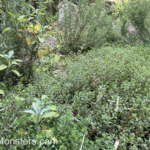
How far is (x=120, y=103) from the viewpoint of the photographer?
1.46 m

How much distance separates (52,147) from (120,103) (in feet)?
2.80

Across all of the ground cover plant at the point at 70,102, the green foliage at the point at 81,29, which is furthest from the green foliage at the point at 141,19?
the ground cover plant at the point at 70,102

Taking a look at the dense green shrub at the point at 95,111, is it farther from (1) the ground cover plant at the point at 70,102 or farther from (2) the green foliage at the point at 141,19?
(2) the green foliage at the point at 141,19

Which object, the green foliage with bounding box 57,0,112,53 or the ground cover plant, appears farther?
the green foliage with bounding box 57,0,112,53

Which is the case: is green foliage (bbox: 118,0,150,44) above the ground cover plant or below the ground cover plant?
above

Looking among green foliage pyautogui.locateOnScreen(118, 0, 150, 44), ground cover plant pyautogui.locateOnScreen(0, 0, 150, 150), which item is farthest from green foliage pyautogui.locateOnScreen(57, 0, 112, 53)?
green foliage pyautogui.locateOnScreen(118, 0, 150, 44)

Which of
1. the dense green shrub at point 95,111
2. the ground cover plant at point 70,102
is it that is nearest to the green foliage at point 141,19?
the ground cover plant at point 70,102

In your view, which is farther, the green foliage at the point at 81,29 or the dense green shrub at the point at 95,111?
the green foliage at the point at 81,29

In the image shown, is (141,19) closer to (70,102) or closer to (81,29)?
(81,29)

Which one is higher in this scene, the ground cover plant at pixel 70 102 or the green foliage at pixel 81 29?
the green foliage at pixel 81 29

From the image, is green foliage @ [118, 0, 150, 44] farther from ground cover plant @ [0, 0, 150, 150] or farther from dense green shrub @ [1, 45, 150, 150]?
dense green shrub @ [1, 45, 150, 150]

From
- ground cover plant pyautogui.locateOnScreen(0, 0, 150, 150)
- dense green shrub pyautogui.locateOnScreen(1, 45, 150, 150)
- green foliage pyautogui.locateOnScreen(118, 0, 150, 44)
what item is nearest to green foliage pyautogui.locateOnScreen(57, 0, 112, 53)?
ground cover plant pyautogui.locateOnScreen(0, 0, 150, 150)

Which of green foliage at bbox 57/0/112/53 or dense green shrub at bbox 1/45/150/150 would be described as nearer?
dense green shrub at bbox 1/45/150/150

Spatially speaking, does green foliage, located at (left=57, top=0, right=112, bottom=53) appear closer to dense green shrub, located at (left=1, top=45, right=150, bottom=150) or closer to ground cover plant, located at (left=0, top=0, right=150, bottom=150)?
ground cover plant, located at (left=0, top=0, right=150, bottom=150)
